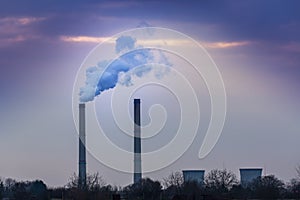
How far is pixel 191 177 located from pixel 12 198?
36490mm

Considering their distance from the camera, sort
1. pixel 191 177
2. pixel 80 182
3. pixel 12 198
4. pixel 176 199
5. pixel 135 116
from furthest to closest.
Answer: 1. pixel 191 177
2. pixel 135 116
3. pixel 12 198
4. pixel 80 182
5. pixel 176 199

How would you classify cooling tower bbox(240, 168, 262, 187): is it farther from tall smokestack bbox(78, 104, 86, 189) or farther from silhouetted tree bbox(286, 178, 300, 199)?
tall smokestack bbox(78, 104, 86, 189)

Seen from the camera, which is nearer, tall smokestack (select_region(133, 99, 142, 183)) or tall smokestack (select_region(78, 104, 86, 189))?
tall smokestack (select_region(78, 104, 86, 189))

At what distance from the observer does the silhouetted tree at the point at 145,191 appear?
105131 millimetres

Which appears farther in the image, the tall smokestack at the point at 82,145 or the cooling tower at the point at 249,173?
the cooling tower at the point at 249,173

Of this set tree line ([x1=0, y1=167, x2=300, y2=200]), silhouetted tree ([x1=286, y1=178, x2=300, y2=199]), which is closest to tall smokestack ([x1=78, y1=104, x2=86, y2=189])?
tree line ([x1=0, y1=167, x2=300, y2=200])

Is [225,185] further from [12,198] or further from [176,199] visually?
[176,199]

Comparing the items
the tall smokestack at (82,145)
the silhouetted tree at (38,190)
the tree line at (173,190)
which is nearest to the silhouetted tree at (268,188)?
the tree line at (173,190)

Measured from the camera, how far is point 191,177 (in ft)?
451

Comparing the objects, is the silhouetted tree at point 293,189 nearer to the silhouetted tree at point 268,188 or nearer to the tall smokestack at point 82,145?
the silhouetted tree at point 268,188

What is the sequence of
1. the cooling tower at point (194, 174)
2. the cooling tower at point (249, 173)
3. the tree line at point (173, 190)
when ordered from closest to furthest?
1. the tree line at point (173, 190)
2. the cooling tower at point (194, 174)
3. the cooling tower at point (249, 173)

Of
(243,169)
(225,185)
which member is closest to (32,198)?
(225,185)

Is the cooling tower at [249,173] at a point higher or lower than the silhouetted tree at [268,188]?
higher

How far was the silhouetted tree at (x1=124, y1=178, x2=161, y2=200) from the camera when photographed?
345 ft
